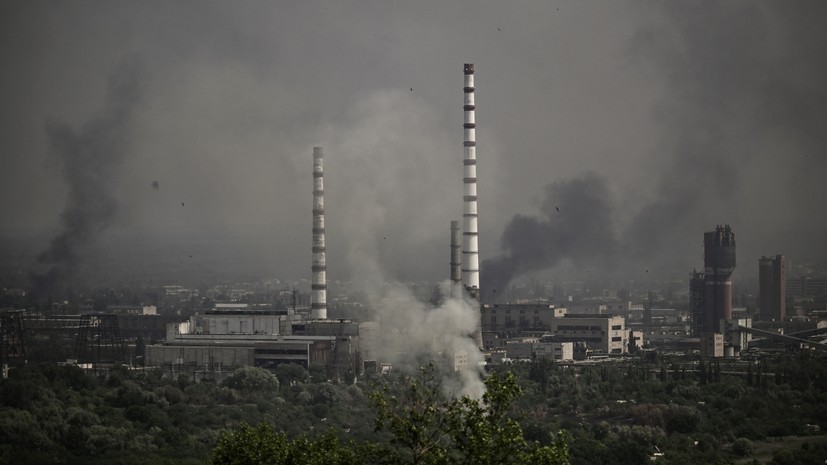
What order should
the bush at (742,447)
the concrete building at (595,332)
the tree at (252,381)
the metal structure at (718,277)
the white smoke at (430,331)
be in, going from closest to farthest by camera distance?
the bush at (742,447) → the tree at (252,381) → the white smoke at (430,331) → the concrete building at (595,332) → the metal structure at (718,277)

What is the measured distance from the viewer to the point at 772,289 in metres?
93.2

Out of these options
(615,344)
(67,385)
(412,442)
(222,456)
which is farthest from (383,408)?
(615,344)

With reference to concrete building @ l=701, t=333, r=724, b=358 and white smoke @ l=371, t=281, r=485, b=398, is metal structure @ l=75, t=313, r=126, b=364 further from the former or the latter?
concrete building @ l=701, t=333, r=724, b=358

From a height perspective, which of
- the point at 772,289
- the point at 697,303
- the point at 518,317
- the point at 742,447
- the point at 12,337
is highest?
the point at 772,289

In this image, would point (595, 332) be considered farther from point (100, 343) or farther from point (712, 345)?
point (100, 343)

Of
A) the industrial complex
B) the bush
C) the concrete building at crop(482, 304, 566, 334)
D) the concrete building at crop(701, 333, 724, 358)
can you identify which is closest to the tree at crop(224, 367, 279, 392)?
the industrial complex

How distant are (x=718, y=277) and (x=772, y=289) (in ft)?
46.2

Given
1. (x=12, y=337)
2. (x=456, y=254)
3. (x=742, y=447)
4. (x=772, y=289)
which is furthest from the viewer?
(x=772, y=289)

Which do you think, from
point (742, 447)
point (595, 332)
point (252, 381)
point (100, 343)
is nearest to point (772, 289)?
point (595, 332)

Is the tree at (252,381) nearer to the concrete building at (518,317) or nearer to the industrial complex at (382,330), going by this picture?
the industrial complex at (382,330)

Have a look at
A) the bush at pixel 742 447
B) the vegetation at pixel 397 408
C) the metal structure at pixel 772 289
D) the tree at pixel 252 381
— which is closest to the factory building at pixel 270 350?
the vegetation at pixel 397 408

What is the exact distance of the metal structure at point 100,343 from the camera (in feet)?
→ 204

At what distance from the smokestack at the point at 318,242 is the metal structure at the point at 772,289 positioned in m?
35.4

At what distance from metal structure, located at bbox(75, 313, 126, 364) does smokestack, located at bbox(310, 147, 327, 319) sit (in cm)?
840
